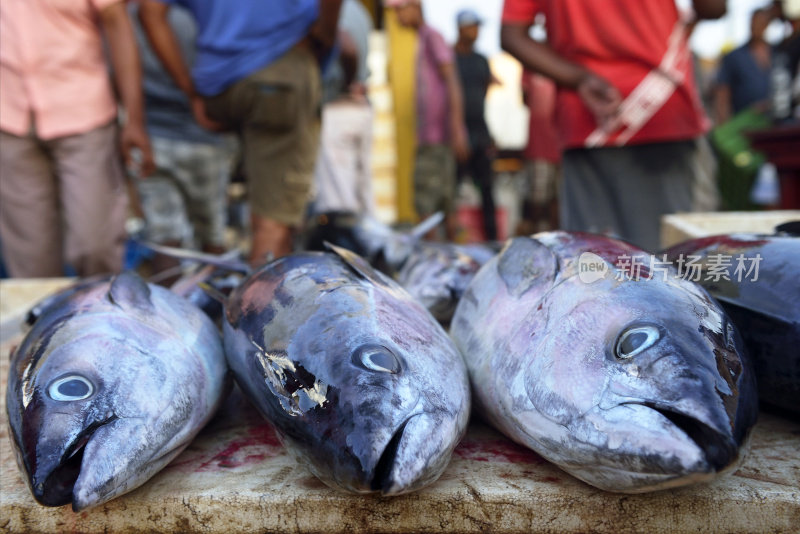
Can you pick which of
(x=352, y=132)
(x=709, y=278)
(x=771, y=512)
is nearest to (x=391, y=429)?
(x=771, y=512)

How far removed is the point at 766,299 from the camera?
1.46 m

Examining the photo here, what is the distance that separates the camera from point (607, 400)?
Result: 1110mm

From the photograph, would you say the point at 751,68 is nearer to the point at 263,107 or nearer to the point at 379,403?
the point at 263,107

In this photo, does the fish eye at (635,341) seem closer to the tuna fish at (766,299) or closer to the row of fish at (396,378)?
the row of fish at (396,378)

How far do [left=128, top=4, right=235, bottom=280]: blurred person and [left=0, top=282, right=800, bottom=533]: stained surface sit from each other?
391 cm

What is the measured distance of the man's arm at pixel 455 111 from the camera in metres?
7.42

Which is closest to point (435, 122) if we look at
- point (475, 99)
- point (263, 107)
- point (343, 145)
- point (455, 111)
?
point (455, 111)

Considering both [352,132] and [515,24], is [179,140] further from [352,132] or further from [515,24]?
[515,24]

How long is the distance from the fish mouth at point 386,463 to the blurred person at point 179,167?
169 inches

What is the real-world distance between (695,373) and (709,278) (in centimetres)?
62

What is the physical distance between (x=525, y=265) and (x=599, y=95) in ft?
6.20

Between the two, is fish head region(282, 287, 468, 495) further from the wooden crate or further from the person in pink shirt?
the person in pink shirt

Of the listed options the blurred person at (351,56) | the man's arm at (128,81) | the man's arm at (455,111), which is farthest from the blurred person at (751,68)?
the man's arm at (128,81)

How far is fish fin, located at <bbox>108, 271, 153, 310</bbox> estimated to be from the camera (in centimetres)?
160
